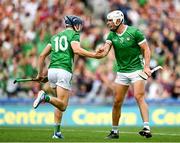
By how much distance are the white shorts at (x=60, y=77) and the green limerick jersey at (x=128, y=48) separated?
1.24 metres

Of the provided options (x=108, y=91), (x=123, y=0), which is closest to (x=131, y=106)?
(x=108, y=91)

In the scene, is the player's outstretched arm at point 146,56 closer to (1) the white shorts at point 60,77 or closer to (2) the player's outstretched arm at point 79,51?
(2) the player's outstretched arm at point 79,51

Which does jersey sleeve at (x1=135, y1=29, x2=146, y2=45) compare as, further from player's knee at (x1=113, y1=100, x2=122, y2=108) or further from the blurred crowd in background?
the blurred crowd in background

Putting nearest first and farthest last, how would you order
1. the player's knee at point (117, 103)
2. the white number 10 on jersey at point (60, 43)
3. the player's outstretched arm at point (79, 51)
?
the player's outstretched arm at point (79, 51), the white number 10 on jersey at point (60, 43), the player's knee at point (117, 103)

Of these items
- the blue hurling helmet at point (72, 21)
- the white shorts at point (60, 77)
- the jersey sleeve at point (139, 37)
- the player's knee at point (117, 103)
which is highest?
the blue hurling helmet at point (72, 21)

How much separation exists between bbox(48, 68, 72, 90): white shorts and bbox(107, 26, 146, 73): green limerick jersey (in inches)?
48.9

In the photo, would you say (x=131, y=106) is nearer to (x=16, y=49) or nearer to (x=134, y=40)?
(x=16, y=49)

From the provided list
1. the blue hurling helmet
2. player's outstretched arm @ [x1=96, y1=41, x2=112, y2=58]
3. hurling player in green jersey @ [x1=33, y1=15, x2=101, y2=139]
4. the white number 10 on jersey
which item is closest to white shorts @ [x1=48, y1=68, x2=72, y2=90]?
hurling player in green jersey @ [x1=33, y1=15, x2=101, y2=139]

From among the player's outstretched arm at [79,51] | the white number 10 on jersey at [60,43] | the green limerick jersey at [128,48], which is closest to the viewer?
the player's outstretched arm at [79,51]

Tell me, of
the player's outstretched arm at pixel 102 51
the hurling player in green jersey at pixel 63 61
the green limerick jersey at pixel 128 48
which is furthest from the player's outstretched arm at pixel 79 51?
the green limerick jersey at pixel 128 48

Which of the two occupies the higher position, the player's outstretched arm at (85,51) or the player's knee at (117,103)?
the player's outstretched arm at (85,51)

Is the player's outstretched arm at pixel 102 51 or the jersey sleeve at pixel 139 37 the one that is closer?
the player's outstretched arm at pixel 102 51

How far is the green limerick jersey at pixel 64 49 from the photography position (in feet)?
49.6

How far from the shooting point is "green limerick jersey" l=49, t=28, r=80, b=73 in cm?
1511
